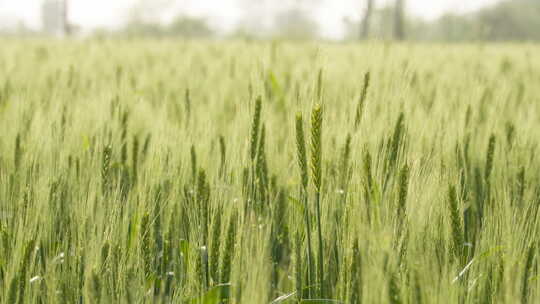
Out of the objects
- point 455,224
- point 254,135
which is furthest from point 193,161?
point 455,224

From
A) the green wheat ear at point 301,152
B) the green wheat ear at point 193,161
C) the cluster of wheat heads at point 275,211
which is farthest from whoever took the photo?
the green wheat ear at point 193,161

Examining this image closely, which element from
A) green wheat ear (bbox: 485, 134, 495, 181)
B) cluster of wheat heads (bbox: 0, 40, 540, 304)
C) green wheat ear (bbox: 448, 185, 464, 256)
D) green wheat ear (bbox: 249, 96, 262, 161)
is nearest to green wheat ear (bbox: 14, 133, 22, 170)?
cluster of wheat heads (bbox: 0, 40, 540, 304)

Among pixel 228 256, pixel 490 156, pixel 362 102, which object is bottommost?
pixel 228 256

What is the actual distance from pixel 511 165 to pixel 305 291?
76cm

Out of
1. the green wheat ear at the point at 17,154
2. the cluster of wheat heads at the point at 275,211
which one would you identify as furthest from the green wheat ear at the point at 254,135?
the green wheat ear at the point at 17,154

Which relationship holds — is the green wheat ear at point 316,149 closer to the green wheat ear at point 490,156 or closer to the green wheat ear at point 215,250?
the green wheat ear at point 215,250

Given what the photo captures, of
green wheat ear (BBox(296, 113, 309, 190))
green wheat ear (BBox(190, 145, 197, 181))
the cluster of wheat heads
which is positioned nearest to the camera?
the cluster of wheat heads

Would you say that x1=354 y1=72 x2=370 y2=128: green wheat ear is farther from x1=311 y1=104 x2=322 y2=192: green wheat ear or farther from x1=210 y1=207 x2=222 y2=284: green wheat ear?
x1=210 y1=207 x2=222 y2=284: green wheat ear

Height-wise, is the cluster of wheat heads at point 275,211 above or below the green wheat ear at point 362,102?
below

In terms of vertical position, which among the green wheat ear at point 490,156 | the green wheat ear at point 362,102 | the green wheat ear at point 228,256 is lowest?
the green wheat ear at point 228,256

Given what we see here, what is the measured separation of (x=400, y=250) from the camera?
2.64ft

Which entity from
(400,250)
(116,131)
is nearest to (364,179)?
(400,250)

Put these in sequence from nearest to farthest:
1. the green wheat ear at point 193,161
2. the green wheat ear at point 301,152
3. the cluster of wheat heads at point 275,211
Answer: the cluster of wheat heads at point 275,211
the green wheat ear at point 301,152
the green wheat ear at point 193,161

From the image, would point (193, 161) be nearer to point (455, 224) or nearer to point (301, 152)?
point (301, 152)
